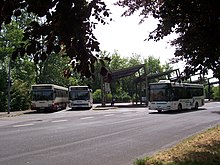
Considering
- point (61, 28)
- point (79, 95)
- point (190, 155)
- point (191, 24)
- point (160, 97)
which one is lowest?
point (190, 155)

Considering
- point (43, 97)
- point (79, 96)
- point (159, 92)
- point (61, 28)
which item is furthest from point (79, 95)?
point (61, 28)

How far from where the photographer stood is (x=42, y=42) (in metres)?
3.76

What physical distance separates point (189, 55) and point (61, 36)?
26.8 ft

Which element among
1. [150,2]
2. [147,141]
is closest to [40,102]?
[147,141]

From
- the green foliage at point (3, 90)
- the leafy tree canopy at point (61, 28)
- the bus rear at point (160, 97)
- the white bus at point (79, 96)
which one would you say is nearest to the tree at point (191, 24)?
the leafy tree canopy at point (61, 28)

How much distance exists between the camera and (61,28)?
11.6 ft

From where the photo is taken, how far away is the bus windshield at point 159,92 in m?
32.6

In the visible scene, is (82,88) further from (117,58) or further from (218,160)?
(117,58)

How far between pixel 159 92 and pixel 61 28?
1168 inches

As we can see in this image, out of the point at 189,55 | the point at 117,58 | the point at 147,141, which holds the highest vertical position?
the point at 117,58

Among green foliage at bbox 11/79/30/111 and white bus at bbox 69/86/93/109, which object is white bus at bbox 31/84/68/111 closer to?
white bus at bbox 69/86/93/109

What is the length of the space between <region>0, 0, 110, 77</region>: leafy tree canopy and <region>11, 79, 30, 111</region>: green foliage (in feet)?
134

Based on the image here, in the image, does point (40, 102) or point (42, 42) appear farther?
point (40, 102)

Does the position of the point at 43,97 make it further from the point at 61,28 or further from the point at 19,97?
the point at 61,28
